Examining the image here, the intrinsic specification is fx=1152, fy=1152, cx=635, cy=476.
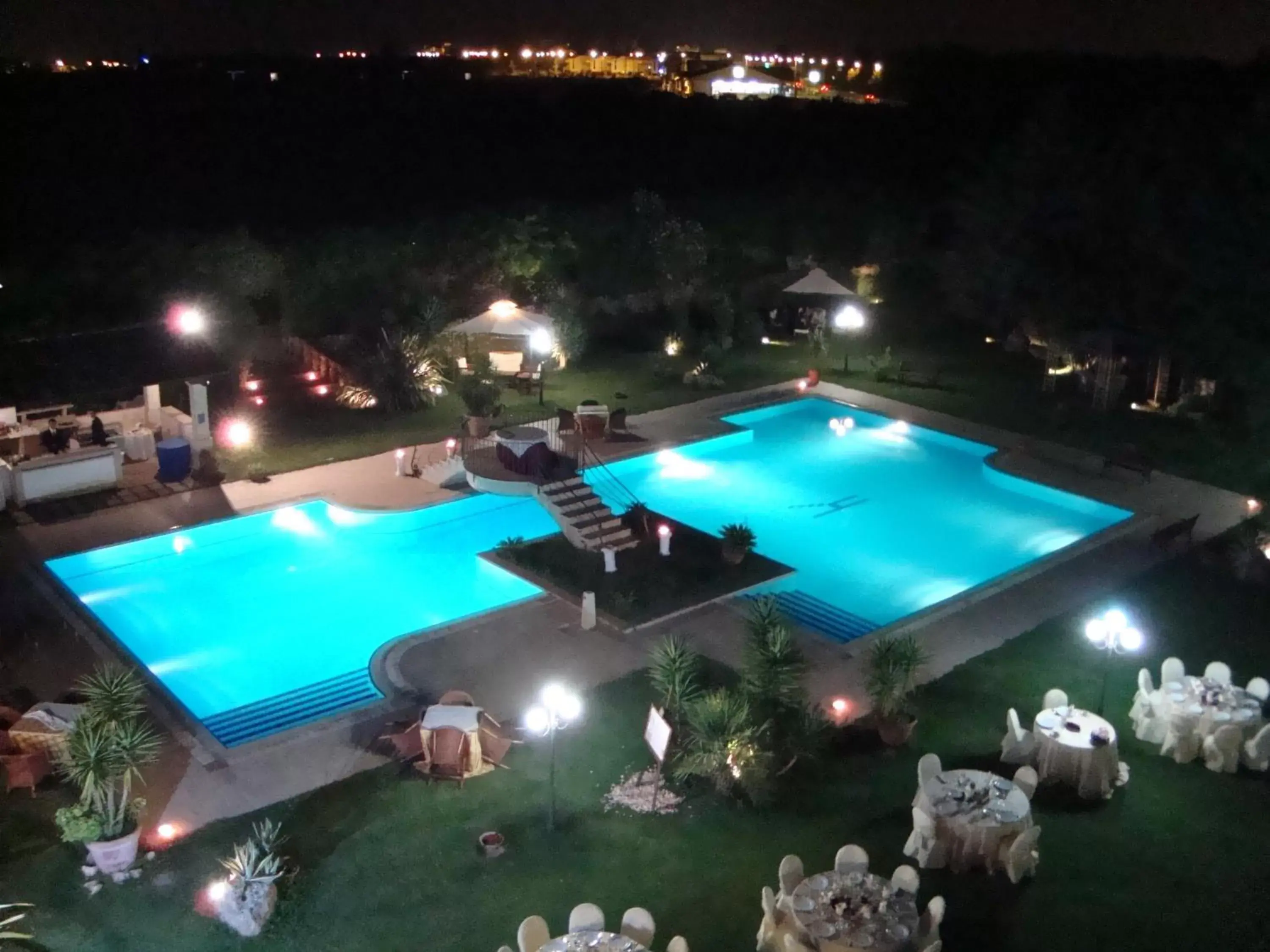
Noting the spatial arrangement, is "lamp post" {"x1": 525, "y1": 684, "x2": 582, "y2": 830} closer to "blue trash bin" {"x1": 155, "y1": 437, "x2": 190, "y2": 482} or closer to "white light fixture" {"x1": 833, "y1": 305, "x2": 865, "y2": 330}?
"blue trash bin" {"x1": 155, "y1": 437, "x2": 190, "y2": 482}

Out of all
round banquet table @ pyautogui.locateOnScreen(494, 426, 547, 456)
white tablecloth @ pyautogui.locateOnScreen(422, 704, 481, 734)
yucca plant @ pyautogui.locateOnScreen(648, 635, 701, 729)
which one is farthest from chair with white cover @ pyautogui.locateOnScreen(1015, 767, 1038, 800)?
→ round banquet table @ pyautogui.locateOnScreen(494, 426, 547, 456)

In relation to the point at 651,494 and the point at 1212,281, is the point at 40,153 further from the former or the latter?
the point at 1212,281

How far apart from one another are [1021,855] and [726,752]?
2679mm

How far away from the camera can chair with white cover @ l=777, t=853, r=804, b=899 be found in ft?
28.8

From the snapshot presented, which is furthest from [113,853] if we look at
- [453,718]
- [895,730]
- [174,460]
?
[174,460]

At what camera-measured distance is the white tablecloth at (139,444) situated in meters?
19.7

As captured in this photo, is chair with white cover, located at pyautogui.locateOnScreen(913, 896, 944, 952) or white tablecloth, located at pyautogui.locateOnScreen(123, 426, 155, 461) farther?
white tablecloth, located at pyautogui.locateOnScreen(123, 426, 155, 461)

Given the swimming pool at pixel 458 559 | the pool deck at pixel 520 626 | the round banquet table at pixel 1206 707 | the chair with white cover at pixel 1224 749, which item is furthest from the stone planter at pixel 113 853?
the chair with white cover at pixel 1224 749

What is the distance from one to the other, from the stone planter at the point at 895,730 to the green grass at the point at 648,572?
353 cm

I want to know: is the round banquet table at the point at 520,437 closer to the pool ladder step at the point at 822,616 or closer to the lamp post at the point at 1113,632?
the pool ladder step at the point at 822,616

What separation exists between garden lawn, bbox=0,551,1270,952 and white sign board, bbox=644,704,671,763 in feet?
1.80

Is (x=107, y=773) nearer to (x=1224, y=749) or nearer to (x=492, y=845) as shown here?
(x=492, y=845)

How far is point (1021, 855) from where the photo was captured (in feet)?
31.6

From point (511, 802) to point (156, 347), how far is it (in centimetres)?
1250
